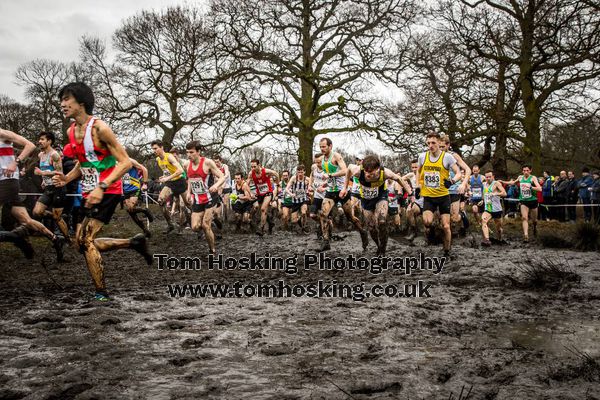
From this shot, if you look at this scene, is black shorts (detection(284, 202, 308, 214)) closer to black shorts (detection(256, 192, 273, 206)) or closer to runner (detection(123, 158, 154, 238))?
black shorts (detection(256, 192, 273, 206))

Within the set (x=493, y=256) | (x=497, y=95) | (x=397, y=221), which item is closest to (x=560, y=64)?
(x=497, y=95)

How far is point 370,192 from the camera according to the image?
8.59 m

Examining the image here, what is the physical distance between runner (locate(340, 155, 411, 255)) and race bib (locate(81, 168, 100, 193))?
444 cm

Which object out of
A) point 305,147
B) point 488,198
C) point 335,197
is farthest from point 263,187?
point 305,147

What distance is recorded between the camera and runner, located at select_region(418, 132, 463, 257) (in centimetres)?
830

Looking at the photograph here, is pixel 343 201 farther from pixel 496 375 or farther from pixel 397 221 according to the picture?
pixel 496 375

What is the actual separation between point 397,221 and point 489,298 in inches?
354

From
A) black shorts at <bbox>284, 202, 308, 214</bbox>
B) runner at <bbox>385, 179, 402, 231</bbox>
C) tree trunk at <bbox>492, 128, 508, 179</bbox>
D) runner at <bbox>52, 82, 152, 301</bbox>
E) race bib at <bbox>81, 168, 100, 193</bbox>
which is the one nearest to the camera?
runner at <bbox>52, 82, 152, 301</bbox>

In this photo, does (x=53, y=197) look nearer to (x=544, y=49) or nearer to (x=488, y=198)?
(x=488, y=198)

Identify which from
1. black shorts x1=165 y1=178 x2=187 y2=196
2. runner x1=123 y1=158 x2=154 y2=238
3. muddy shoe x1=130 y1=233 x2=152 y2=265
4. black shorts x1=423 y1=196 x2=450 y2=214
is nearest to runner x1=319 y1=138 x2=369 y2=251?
black shorts x1=423 y1=196 x2=450 y2=214

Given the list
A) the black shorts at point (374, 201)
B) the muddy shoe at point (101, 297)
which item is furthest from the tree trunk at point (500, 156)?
the muddy shoe at point (101, 297)

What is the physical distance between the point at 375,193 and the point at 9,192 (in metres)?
5.66

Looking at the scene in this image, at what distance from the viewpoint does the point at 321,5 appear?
18.8 meters

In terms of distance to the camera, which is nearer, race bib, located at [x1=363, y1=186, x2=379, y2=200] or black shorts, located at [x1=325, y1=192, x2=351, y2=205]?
race bib, located at [x1=363, y1=186, x2=379, y2=200]
